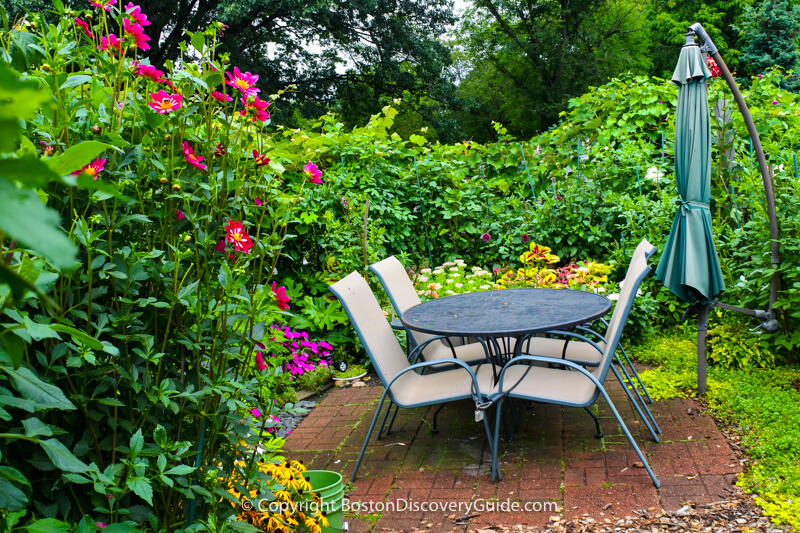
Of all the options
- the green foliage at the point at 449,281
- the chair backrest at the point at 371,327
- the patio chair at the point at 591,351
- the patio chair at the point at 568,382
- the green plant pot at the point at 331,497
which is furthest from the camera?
the green foliage at the point at 449,281

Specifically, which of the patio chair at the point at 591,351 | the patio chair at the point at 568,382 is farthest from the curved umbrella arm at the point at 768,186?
the patio chair at the point at 568,382

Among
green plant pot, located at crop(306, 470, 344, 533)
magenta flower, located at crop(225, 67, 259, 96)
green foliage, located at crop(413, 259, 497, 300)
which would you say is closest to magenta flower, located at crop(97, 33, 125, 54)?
magenta flower, located at crop(225, 67, 259, 96)

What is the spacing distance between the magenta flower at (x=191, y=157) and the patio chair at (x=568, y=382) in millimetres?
1829

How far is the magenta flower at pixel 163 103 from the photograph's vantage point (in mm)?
1571

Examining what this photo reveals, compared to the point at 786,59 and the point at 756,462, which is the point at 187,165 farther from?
the point at 786,59

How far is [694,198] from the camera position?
12.2 feet

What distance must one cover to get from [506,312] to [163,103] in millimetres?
2350

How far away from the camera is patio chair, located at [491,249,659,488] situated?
2830 mm

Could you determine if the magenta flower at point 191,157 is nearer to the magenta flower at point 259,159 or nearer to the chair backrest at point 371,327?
the magenta flower at point 259,159

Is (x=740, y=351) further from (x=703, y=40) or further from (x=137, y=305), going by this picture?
(x=137, y=305)

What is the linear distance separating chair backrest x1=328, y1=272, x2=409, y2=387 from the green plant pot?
708 millimetres

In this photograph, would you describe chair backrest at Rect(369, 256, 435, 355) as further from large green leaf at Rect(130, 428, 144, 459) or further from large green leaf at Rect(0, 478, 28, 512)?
large green leaf at Rect(0, 478, 28, 512)

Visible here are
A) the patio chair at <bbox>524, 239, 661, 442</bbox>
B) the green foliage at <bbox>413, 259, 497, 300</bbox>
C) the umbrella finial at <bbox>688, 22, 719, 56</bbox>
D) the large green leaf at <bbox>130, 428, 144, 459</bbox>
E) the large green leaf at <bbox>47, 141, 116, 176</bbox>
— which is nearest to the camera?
the large green leaf at <bbox>47, 141, 116, 176</bbox>

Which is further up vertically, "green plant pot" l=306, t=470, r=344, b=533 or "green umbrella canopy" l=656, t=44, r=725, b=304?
"green umbrella canopy" l=656, t=44, r=725, b=304
